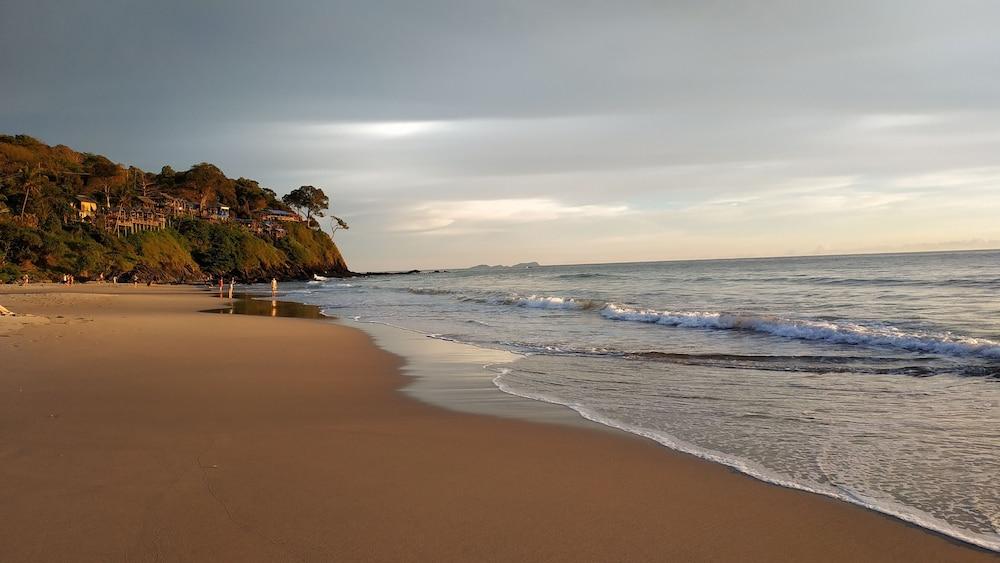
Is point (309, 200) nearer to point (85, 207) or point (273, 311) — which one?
point (85, 207)

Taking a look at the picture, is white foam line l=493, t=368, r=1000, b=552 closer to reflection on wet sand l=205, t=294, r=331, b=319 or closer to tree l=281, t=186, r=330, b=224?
reflection on wet sand l=205, t=294, r=331, b=319

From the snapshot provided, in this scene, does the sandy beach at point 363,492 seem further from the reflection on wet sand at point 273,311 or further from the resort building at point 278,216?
the resort building at point 278,216

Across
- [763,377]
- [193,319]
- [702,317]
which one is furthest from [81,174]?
[763,377]

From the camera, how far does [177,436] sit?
5016mm

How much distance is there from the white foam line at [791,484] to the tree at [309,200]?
118 m

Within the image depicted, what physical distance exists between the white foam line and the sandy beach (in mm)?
112

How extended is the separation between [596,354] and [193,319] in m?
13.3

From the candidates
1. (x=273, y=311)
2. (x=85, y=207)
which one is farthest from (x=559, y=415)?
(x=85, y=207)

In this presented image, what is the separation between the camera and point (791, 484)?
4.11 m

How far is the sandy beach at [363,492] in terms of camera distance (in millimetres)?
3061

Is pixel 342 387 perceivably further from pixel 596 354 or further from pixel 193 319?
pixel 193 319

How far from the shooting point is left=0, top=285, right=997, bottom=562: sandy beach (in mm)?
3061

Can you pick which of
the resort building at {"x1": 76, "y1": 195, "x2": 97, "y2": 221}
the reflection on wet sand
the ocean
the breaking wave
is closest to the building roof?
the resort building at {"x1": 76, "y1": 195, "x2": 97, "y2": 221}

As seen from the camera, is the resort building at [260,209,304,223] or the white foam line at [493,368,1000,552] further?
the resort building at [260,209,304,223]
